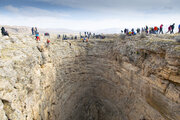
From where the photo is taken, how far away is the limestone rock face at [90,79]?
860 centimetres

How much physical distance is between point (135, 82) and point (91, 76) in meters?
9.69

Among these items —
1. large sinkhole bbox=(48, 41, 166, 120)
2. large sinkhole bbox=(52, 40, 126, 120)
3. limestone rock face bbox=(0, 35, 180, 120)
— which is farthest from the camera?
large sinkhole bbox=(52, 40, 126, 120)

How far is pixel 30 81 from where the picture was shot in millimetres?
9758

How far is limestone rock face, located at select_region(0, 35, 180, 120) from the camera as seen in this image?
339 inches

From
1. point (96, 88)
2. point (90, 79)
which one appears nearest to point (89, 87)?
point (96, 88)

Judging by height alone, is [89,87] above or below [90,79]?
below

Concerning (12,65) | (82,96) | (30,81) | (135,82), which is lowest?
(82,96)

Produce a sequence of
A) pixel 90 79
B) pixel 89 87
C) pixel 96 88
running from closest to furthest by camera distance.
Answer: pixel 90 79 → pixel 96 88 → pixel 89 87

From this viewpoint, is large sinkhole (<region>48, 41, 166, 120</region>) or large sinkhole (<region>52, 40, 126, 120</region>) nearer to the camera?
large sinkhole (<region>48, 41, 166, 120</region>)

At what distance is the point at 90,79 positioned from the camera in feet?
74.2

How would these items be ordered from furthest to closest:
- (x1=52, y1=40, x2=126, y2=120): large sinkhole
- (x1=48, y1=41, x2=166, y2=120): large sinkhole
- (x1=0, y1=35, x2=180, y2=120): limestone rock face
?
(x1=52, y1=40, x2=126, y2=120): large sinkhole → (x1=48, y1=41, x2=166, y2=120): large sinkhole → (x1=0, y1=35, x2=180, y2=120): limestone rock face

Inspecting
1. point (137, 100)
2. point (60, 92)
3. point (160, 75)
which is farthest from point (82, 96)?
point (160, 75)

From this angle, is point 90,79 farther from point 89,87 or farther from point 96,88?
point 96,88

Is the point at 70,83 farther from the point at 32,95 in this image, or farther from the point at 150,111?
the point at 150,111
